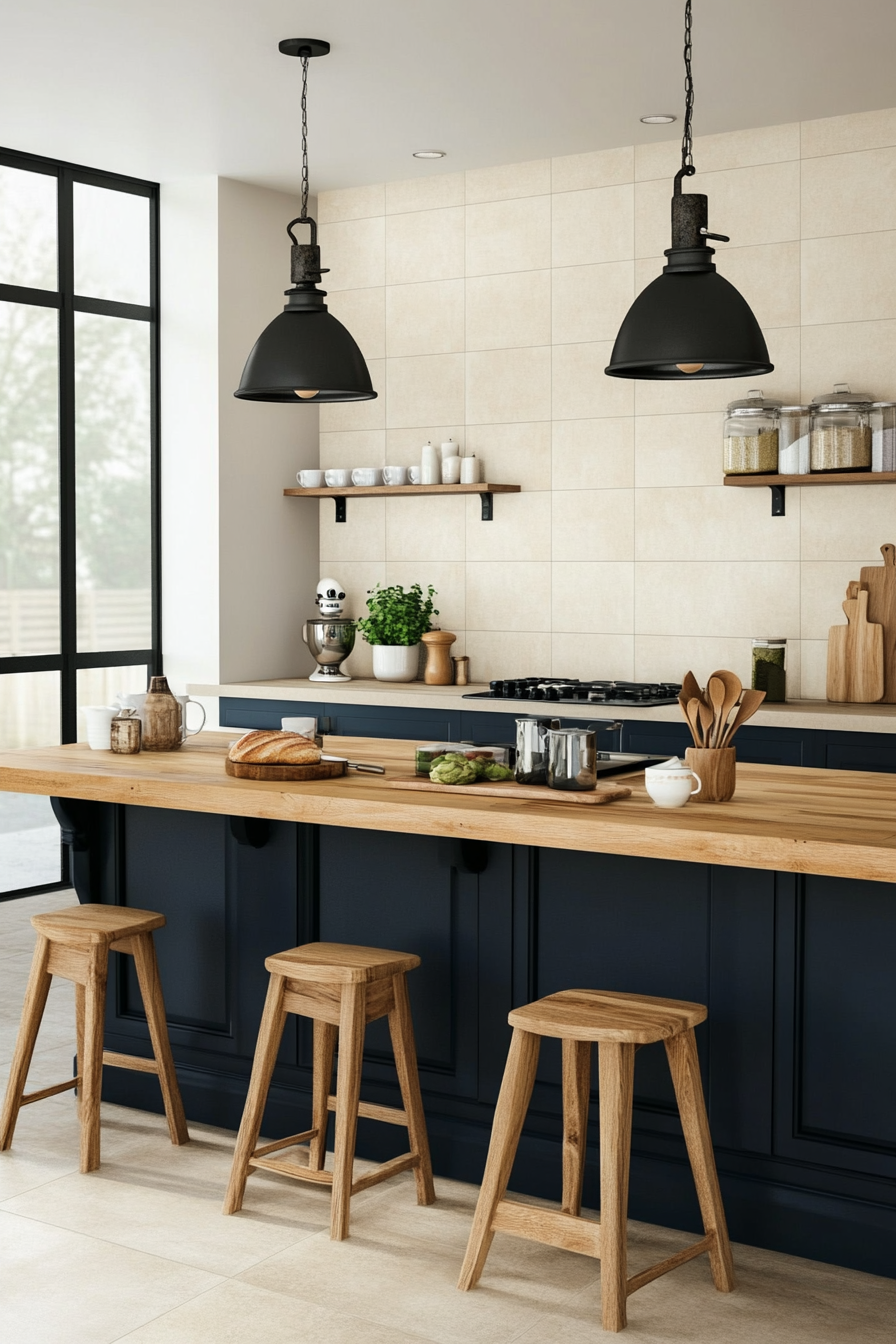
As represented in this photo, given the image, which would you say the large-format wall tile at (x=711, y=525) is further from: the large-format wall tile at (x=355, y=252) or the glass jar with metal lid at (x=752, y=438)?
the large-format wall tile at (x=355, y=252)

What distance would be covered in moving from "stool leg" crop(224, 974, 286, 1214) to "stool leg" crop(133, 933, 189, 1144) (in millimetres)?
454

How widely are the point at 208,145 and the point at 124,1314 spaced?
442 cm

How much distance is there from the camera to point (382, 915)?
3527 millimetres

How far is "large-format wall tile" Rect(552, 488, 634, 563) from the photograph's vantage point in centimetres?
585

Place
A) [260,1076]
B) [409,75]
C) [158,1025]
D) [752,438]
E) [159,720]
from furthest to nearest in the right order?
[752,438] → [409,75] → [159,720] → [158,1025] → [260,1076]

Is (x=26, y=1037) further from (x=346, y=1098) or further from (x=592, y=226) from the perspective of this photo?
(x=592, y=226)

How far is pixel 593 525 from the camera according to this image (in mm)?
5926

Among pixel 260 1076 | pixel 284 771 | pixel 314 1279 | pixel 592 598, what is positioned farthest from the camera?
pixel 592 598

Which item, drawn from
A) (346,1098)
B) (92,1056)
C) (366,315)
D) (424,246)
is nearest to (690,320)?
(346,1098)

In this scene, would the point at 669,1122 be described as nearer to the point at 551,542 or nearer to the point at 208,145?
the point at 551,542

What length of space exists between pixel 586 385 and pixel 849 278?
1.10 m

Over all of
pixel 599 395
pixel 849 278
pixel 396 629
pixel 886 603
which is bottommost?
pixel 396 629

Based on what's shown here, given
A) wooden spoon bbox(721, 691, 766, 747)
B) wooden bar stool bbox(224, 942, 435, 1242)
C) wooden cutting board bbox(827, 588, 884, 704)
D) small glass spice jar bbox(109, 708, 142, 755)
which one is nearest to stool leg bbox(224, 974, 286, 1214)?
wooden bar stool bbox(224, 942, 435, 1242)

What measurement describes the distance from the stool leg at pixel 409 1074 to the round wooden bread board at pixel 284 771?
1.65 feet
